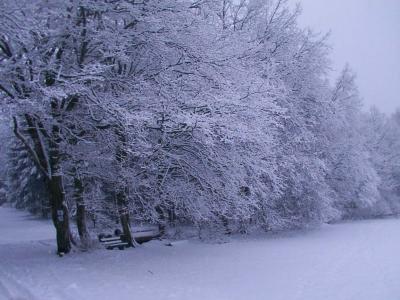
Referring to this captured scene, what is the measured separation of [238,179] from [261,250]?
2768mm

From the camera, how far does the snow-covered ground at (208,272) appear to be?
24.8 feet

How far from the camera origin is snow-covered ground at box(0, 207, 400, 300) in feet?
24.8

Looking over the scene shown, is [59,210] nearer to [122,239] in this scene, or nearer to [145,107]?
[122,239]

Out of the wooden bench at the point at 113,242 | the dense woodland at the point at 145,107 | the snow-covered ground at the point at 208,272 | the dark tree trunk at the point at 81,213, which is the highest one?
the dense woodland at the point at 145,107

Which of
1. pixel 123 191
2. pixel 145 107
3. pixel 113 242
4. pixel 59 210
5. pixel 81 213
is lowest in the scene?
pixel 113 242

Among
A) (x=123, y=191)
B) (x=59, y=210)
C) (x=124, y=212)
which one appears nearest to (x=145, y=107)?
(x=123, y=191)

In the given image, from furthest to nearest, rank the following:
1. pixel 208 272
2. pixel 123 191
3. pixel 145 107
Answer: pixel 123 191
pixel 145 107
pixel 208 272

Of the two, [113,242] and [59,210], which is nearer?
[59,210]

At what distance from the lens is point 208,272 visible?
9.60 meters

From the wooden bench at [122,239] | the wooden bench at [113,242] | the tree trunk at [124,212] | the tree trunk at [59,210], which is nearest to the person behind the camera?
the tree trunk at [59,210]

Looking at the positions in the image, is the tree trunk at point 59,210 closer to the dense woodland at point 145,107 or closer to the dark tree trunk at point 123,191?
the dense woodland at point 145,107

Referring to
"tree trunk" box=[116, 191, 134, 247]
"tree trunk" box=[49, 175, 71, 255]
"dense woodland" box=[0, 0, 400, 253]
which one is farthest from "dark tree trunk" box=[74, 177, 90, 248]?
"tree trunk" box=[116, 191, 134, 247]

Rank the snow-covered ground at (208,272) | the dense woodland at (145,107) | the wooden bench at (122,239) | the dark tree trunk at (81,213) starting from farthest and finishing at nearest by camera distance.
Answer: the wooden bench at (122,239), the dark tree trunk at (81,213), the dense woodland at (145,107), the snow-covered ground at (208,272)

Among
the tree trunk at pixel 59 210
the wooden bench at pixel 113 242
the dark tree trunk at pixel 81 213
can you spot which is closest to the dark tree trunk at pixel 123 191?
the wooden bench at pixel 113 242
